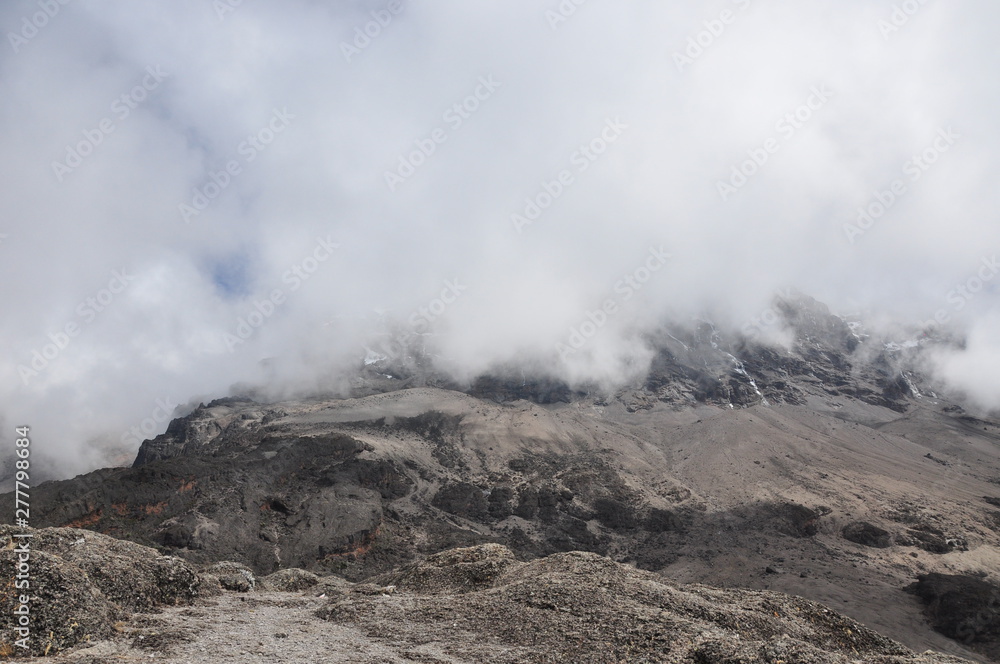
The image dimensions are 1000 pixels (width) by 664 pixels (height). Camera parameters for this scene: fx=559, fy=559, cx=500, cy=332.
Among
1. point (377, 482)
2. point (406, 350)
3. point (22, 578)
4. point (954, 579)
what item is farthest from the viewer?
point (406, 350)

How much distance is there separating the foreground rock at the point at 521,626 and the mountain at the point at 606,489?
12.9 ft

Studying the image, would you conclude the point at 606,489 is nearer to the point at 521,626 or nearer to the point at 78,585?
the point at 521,626

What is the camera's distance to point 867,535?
2822 inches

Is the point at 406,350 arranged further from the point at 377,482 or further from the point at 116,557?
the point at 116,557

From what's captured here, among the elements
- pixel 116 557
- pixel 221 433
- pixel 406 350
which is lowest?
pixel 116 557

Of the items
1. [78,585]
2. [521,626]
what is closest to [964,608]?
[521,626]

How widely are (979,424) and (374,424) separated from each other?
5514 inches

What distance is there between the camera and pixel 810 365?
553 feet

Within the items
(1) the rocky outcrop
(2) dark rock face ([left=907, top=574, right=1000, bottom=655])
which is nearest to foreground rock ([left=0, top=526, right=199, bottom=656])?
(1) the rocky outcrop

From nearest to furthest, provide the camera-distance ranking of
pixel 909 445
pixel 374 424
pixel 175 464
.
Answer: pixel 175 464 < pixel 374 424 < pixel 909 445

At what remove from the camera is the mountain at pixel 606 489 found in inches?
2216

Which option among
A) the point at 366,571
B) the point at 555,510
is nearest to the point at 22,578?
the point at 366,571

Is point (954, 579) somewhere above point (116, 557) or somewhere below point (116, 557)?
below

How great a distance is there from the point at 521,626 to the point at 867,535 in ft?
245
